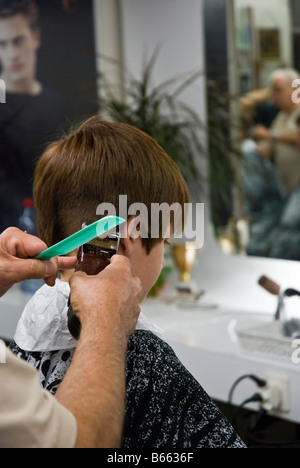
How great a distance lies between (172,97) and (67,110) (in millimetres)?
565

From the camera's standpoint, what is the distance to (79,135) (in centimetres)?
139

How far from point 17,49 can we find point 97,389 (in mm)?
2875

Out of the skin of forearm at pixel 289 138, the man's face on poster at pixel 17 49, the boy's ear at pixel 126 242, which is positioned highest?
the man's face on poster at pixel 17 49

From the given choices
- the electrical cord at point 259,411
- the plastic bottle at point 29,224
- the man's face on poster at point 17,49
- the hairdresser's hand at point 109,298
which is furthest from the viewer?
the man's face on poster at point 17,49

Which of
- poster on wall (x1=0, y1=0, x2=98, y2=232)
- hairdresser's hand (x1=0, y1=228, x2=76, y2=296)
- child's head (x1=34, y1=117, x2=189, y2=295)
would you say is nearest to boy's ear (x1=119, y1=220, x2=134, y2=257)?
child's head (x1=34, y1=117, x2=189, y2=295)

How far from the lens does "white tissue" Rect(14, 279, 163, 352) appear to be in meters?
1.34

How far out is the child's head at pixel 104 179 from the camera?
1333 mm

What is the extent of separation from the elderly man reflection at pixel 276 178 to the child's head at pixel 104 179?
1867 millimetres

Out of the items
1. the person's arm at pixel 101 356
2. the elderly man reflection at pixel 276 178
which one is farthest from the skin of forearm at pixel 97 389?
the elderly man reflection at pixel 276 178

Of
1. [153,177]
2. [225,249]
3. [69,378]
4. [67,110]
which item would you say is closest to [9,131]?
[67,110]

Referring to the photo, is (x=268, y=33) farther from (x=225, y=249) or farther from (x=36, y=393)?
(x=36, y=393)

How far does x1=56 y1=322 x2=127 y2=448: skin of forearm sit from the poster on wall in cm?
252

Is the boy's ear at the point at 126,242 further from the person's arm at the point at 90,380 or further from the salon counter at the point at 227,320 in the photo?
the salon counter at the point at 227,320

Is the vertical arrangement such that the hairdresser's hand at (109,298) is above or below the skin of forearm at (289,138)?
above
